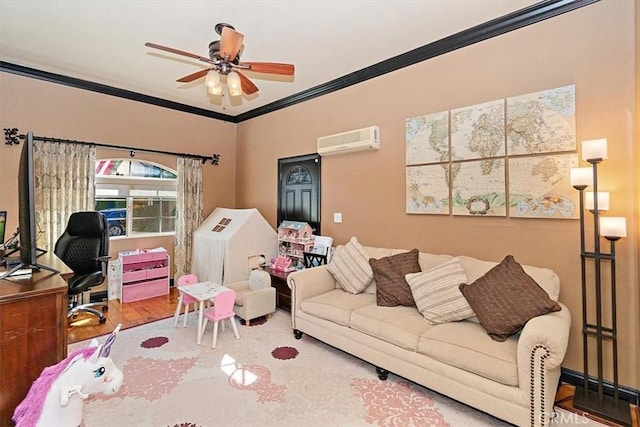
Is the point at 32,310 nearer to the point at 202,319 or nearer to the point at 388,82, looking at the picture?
the point at 202,319

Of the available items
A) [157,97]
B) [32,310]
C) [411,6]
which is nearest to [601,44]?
[411,6]

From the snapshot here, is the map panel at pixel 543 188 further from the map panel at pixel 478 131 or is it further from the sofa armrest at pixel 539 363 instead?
the sofa armrest at pixel 539 363

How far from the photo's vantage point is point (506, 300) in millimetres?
2182

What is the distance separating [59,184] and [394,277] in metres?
4.32

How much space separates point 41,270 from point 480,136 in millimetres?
3652

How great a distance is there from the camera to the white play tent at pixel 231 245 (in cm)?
429

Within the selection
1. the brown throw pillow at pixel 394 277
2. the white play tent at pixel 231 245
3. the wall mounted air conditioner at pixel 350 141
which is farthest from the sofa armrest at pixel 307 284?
the wall mounted air conditioner at pixel 350 141

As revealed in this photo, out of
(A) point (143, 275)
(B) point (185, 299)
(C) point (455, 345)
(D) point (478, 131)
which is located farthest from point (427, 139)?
(A) point (143, 275)

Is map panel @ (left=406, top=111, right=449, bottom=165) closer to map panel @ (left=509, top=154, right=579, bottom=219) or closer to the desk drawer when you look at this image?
map panel @ (left=509, top=154, right=579, bottom=219)

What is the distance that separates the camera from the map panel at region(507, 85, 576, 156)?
244cm

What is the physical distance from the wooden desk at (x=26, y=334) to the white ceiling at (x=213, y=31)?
2364mm

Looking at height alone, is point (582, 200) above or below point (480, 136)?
below

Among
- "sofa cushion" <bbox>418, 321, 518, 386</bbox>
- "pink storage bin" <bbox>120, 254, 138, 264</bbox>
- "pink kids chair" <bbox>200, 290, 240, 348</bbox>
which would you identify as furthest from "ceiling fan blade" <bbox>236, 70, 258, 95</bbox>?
"pink storage bin" <bbox>120, 254, 138, 264</bbox>

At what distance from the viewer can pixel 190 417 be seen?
2021mm
